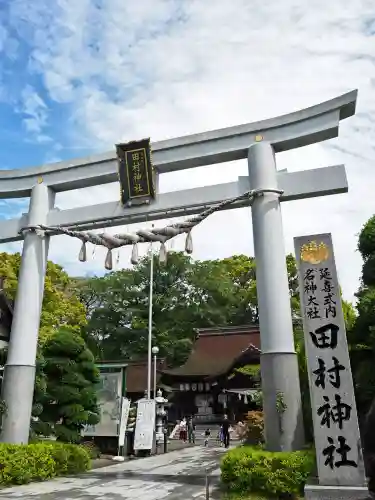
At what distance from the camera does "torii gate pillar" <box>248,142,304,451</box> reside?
29.6 feet

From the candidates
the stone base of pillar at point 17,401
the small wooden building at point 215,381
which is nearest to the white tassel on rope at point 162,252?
the stone base of pillar at point 17,401

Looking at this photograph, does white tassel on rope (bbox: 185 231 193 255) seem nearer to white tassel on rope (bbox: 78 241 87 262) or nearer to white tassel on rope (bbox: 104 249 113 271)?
white tassel on rope (bbox: 104 249 113 271)

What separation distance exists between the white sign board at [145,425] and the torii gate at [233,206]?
21.6 feet

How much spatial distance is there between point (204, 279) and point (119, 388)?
21887mm

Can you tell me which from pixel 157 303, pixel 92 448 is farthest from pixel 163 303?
pixel 92 448

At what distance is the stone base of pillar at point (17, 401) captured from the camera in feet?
35.8

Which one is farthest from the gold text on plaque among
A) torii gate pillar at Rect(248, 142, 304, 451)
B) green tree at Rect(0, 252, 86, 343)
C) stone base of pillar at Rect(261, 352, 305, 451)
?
green tree at Rect(0, 252, 86, 343)

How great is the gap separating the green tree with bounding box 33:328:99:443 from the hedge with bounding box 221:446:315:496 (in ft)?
19.7

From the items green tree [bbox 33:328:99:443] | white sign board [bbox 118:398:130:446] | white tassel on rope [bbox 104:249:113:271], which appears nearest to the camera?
white tassel on rope [bbox 104:249:113:271]

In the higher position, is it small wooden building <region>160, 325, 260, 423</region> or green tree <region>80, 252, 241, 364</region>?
green tree <region>80, 252, 241, 364</region>

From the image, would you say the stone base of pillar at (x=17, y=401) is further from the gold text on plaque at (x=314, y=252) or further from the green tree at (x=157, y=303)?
the green tree at (x=157, y=303)

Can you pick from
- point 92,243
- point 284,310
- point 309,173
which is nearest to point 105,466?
point 92,243

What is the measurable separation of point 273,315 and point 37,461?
6.61 metres

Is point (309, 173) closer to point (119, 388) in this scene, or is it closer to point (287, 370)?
point (287, 370)
